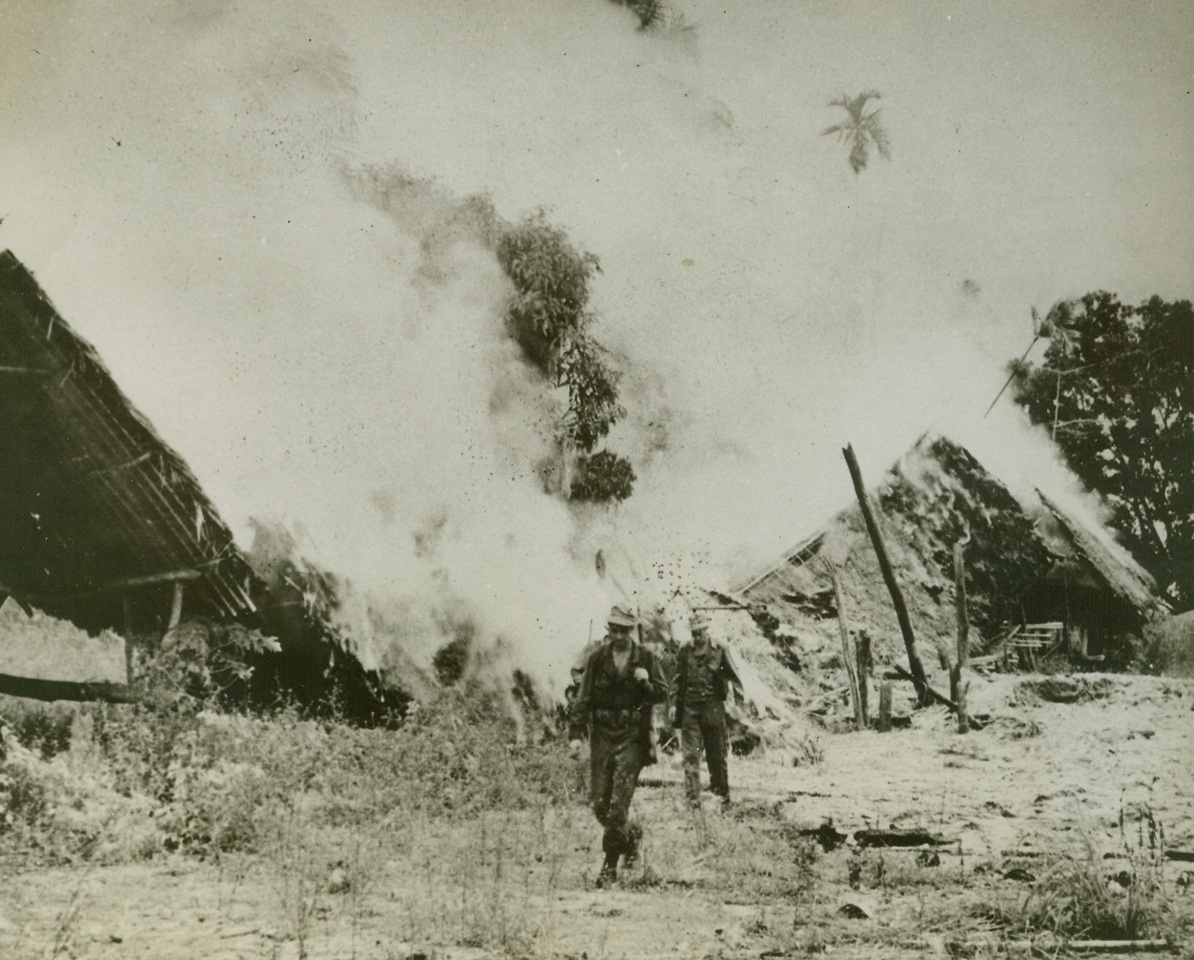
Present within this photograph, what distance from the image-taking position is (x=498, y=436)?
6457mm

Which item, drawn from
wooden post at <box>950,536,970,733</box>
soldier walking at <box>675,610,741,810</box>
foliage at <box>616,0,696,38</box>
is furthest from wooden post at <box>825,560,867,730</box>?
foliage at <box>616,0,696,38</box>

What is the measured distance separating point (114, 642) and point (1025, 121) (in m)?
7.23

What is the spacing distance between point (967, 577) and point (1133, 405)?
281 centimetres

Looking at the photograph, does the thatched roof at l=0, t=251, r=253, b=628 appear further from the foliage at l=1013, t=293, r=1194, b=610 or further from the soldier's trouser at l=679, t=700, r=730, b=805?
the foliage at l=1013, t=293, r=1194, b=610

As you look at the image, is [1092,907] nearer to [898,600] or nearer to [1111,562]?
[898,600]

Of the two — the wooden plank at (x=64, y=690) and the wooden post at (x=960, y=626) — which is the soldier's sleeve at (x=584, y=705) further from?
the wooden post at (x=960, y=626)

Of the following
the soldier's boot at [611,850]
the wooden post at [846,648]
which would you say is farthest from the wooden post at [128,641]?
the wooden post at [846,648]

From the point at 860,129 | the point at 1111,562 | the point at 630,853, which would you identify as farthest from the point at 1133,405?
the point at 630,853

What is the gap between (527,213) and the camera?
Result: 20.4 ft

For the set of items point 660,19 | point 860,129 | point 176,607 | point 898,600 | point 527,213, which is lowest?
point 176,607

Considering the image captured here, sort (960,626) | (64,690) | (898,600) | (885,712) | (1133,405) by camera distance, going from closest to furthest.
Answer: (64,690) → (1133,405) → (898,600) → (885,712) → (960,626)

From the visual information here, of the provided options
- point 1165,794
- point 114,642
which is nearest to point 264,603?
point 114,642

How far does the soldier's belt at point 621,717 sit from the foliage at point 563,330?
1.76 metres

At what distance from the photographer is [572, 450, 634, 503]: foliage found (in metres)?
Result: 6.49
